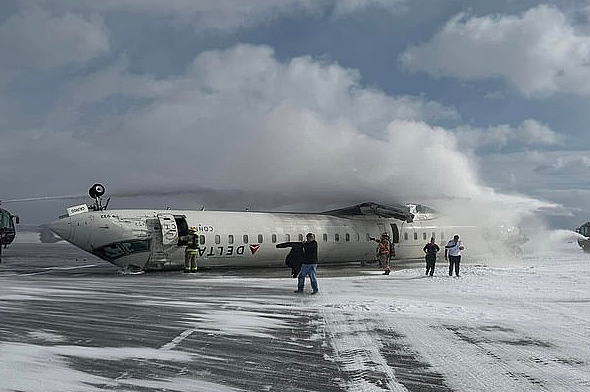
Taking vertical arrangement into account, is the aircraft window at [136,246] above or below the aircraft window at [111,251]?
above

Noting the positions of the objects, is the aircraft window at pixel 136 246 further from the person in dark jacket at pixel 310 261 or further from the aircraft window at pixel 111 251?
the person in dark jacket at pixel 310 261

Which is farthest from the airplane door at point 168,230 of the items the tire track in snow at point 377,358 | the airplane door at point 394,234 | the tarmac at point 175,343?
the tire track in snow at point 377,358

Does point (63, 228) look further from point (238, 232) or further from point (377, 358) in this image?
point (377, 358)

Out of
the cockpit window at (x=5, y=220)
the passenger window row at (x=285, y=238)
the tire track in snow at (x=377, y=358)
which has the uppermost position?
the cockpit window at (x=5, y=220)

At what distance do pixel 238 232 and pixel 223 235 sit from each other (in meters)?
0.83

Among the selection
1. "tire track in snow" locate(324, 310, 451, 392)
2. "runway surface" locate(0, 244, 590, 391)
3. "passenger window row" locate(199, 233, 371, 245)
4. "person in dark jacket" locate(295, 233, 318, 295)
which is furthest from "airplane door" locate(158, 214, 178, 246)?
"tire track in snow" locate(324, 310, 451, 392)

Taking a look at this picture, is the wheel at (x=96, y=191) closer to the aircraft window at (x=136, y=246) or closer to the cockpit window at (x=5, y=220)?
the aircraft window at (x=136, y=246)

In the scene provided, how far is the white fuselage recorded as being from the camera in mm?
24641

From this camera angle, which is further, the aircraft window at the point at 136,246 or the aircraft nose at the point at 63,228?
the aircraft window at the point at 136,246

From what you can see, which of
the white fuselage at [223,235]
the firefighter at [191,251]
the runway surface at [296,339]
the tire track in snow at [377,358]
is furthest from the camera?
the firefighter at [191,251]

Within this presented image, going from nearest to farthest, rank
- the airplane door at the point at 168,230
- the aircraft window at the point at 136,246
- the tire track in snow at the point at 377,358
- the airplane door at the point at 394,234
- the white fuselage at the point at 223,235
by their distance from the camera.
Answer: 1. the tire track in snow at the point at 377,358
2. the white fuselage at the point at 223,235
3. the aircraft window at the point at 136,246
4. the airplane door at the point at 168,230
5. the airplane door at the point at 394,234

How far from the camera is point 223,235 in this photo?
26.7m

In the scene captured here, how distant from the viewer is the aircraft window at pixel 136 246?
81.4 feet

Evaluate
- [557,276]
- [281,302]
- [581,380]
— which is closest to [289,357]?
[581,380]
